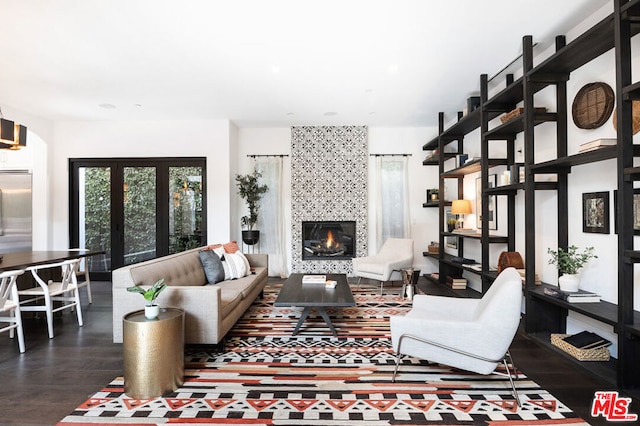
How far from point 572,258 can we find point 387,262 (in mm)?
2897

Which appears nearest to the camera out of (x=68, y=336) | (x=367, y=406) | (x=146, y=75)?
(x=367, y=406)

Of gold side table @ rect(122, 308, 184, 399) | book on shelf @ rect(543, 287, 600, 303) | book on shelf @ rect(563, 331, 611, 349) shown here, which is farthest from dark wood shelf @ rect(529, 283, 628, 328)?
gold side table @ rect(122, 308, 184, 399)

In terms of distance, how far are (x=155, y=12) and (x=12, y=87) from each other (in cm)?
337

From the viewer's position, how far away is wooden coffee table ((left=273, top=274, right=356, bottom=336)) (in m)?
3.43

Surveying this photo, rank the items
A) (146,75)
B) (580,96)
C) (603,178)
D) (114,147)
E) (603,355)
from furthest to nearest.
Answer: (114,147), (146,75), (580,96), (603,178), (603,355)

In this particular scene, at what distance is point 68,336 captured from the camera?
357cm

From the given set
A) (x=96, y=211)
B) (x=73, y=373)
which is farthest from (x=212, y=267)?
(x=96, y=211)

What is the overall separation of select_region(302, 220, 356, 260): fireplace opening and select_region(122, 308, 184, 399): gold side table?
464 centimetres

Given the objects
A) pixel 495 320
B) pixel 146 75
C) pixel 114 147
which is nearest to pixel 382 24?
pixel 495 320

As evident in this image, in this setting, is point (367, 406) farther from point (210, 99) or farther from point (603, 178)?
point (210, 99)

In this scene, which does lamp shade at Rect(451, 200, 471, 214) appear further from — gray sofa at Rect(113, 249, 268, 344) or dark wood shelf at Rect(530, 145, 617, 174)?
gray sofa at Rect(113, 249, 268, 344)

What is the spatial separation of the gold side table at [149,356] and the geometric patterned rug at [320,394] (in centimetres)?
8

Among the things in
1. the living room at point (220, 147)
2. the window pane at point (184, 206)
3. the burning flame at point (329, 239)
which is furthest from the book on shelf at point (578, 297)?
the window pane at point (184, 206)

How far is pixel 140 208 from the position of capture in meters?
6.54
